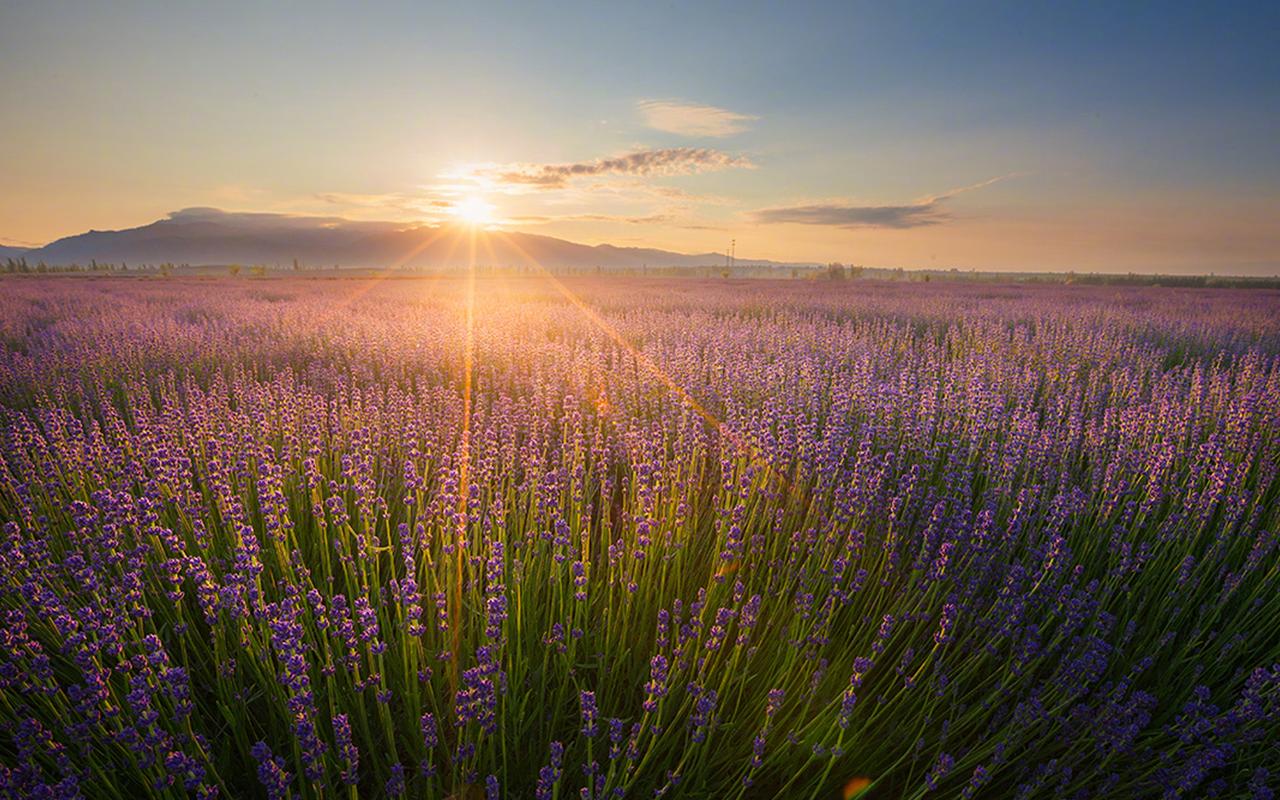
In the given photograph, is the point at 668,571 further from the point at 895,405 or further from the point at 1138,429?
the point at 1138,429

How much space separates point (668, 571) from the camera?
2.43 metres

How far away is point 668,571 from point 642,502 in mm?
490

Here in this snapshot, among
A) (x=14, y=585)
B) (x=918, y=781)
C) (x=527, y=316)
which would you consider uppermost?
(x=527, y=316)

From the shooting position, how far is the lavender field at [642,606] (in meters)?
1.41

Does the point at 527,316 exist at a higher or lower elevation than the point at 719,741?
higher

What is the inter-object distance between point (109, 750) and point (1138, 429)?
5590 mm

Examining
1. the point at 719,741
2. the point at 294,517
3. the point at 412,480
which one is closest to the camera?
the point at 719,741

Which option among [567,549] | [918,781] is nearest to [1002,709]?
[918,781]

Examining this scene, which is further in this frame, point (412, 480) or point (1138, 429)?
point (1138, 429)

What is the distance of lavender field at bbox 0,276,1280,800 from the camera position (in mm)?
1407

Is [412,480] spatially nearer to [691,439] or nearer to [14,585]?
[14,585]

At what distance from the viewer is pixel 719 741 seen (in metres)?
1.72

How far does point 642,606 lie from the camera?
6.77ft

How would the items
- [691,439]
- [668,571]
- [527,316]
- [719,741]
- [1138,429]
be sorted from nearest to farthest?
[719,741], [668,571], [691,439], [1138,429], [527,316]
